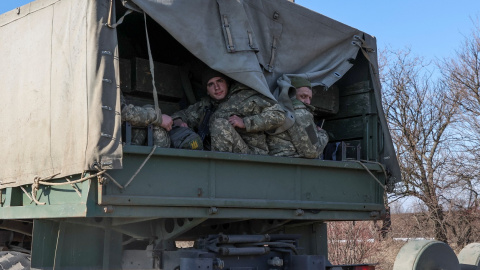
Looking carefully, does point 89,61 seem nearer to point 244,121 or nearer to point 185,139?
point 185,139

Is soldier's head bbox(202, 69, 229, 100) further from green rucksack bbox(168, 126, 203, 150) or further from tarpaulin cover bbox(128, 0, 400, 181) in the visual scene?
green rucksack bbox(168, 126, 203, 150)

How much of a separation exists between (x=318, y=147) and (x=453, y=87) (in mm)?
12581

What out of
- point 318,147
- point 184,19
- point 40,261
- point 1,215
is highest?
point 184,19

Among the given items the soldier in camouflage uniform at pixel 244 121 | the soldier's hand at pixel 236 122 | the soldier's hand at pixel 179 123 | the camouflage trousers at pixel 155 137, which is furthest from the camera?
the soldier's hand at pixel 179 123

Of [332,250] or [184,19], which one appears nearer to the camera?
[184,19]

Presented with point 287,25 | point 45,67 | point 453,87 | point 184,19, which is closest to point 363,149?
point 287,25

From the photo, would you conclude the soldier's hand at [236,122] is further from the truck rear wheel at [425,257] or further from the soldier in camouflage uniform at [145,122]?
the truck rear wheel at [425,257]

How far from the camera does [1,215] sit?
5.75m

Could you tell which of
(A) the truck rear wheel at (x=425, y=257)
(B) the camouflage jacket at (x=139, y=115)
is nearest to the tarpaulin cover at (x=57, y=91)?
(B) the camouflage jacket at (x=139, y=115)

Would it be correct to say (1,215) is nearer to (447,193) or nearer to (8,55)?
(8,55)

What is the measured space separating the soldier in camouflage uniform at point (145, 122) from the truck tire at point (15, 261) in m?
1.47

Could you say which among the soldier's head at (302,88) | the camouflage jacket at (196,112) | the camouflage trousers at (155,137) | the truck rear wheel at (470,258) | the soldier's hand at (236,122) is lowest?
the truck rear wheel at (470,258)

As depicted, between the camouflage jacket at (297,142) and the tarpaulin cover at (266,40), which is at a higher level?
the tarpaulin cover at (266,40)

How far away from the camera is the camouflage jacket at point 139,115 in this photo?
531 centimetres
